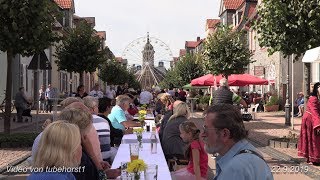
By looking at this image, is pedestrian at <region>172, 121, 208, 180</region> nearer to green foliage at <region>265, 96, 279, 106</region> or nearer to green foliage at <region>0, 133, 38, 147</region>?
green foliage at <region>0, 133, 38, 147</region>

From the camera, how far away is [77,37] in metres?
34.1

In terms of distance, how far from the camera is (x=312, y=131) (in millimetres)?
12016

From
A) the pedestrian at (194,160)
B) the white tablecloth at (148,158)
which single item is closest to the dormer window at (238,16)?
the white tablecloth at (148,158)

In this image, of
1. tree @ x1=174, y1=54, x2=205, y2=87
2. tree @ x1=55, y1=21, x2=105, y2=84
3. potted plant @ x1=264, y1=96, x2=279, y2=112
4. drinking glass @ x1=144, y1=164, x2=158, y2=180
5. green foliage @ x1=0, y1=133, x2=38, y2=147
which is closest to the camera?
drinking glass @ x1=144, y1=164, x2=158, y2=180

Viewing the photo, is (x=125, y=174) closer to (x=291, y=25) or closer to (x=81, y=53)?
(x=291, y=25)

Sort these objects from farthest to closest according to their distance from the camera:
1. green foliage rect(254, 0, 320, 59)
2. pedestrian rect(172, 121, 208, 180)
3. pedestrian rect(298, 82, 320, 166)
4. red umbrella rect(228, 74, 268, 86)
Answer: red umbrella rect(228, 74, 268, 86) → green foliage rect(254, 0, 320, 59) → pedestrian rect(298, 82, 320, 166) → pedestrian rect(172, 121, 208, 180)

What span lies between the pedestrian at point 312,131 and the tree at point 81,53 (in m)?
22.1

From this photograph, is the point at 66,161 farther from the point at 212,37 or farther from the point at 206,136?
the point at 212,37

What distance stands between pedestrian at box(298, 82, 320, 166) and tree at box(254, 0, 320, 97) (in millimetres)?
3260

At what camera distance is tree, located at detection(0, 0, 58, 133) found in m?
15.5

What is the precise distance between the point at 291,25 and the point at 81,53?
2006 cm

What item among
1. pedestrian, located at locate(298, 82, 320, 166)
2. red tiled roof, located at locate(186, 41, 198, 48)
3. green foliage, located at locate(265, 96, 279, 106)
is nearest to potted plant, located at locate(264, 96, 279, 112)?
green foliage, located at locate(265, 96, 279, 106)

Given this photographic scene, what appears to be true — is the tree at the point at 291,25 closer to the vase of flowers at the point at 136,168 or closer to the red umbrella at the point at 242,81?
the vase of flowers at the point at 136,168

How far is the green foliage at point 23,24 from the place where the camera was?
1554 cm
